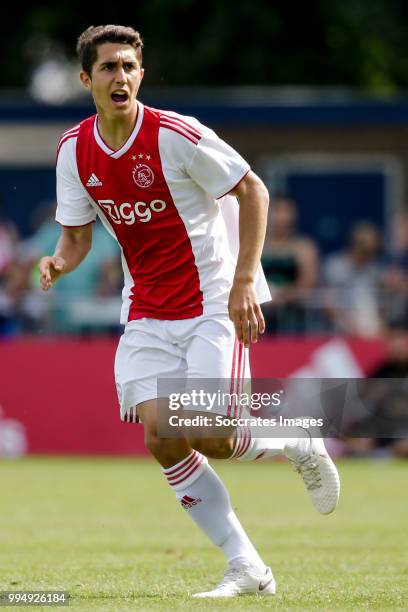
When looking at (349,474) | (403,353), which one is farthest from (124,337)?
(403,353)

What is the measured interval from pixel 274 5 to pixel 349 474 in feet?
46.2

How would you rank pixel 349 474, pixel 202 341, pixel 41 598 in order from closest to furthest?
pixel 41 598 < pixel 202 341 < pixel 349 474

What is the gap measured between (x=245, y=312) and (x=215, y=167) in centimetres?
70

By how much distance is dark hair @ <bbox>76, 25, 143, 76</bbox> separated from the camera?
22.6 feet

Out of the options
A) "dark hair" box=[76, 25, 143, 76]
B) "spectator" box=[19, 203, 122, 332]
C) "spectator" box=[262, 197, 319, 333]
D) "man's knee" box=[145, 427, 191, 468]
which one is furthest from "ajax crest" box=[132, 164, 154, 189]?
"spectator" box=[19, 203, 122, 332]

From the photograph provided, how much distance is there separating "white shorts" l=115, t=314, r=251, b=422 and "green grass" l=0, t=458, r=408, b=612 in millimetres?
900

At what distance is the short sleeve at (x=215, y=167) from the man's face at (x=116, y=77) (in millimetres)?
377

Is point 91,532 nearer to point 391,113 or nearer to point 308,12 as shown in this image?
point 391,113

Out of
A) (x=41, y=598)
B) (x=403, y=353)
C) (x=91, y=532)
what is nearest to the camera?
(x=41, y=598)

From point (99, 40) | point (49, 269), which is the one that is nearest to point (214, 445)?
point (49, 269)

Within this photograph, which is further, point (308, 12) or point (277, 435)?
point (308, 12)

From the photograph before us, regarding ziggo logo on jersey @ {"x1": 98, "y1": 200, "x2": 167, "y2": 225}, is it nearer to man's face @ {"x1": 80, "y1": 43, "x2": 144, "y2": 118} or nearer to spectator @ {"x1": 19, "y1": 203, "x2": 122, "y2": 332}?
man's face @ {"x1": 80, "y1": 43, "x2": 144, "y2": 118}

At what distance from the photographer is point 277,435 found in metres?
7.05

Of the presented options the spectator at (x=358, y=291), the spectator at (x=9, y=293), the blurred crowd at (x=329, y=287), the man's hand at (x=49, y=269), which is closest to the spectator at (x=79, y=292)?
the spectator at (x=9, y=293)
